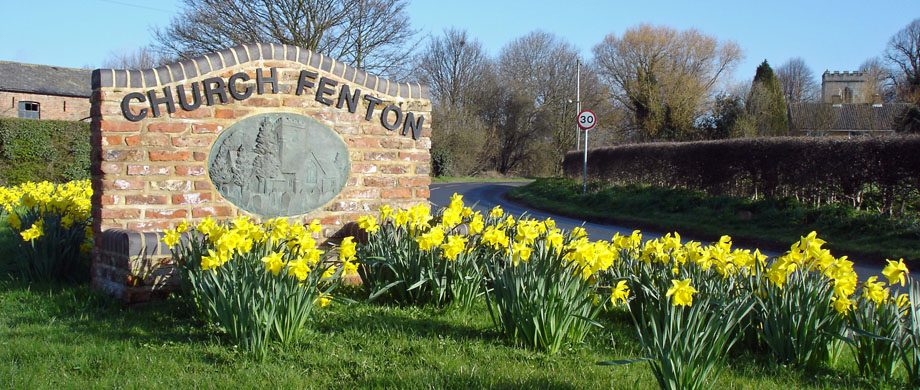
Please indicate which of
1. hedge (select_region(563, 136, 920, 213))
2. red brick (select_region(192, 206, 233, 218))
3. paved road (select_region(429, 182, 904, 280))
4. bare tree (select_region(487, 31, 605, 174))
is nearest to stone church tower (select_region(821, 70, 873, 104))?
bare tree (select_region(487, 31, 605, 174))

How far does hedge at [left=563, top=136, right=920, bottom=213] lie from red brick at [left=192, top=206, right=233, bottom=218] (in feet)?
33.9

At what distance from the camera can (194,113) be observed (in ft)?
18.8

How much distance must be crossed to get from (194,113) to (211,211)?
84 cm

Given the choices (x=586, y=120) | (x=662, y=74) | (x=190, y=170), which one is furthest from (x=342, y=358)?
(x=662, y=74)

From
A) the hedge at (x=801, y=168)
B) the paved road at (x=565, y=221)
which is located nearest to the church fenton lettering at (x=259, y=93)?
the paved road at (x=565, y=221)

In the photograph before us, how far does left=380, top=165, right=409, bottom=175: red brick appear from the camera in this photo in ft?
21.7

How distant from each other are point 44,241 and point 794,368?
19.5 feet

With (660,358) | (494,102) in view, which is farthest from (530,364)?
(494,102)

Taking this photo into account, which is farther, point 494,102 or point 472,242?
point 494,102

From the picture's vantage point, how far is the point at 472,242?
5.09 meters

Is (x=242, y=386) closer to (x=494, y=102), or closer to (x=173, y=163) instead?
(x=173, y=163)

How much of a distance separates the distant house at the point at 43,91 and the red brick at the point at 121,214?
121ft

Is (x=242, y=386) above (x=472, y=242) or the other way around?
the other way around

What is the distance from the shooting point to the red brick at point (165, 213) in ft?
18.5
